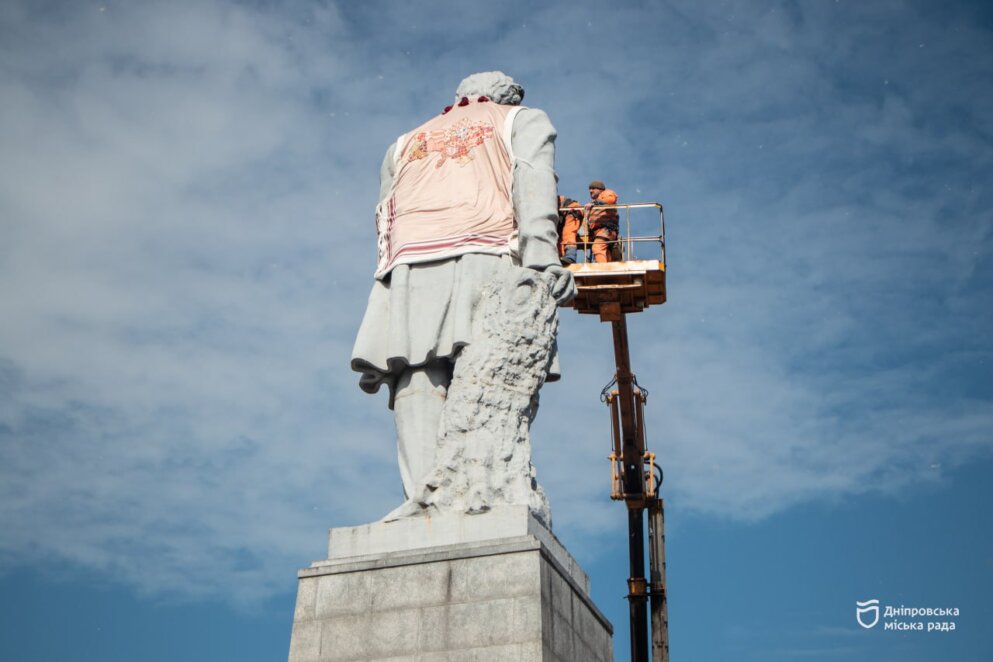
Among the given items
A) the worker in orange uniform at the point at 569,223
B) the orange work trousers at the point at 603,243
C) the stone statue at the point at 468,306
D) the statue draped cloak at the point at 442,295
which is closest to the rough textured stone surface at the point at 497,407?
the stone statue at the point at 468,306

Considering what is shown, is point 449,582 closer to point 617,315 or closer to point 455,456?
point 455,456

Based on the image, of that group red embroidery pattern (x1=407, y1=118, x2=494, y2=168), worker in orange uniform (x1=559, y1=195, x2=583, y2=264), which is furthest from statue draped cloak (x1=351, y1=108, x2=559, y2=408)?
worker in orange uniform (x1=559, y1=195, x2=583, y2=264)

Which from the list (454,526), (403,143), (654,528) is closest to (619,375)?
(654,528)

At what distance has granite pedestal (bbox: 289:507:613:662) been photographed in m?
8.41

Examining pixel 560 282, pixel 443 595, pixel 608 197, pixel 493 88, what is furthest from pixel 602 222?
pixel 443 595

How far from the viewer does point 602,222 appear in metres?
17.3

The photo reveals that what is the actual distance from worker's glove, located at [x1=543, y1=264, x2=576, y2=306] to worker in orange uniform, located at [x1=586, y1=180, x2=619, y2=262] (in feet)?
21.5

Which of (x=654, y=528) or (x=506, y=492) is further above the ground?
(x=654, y=528)

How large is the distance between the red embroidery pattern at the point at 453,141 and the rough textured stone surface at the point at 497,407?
4.33 ft

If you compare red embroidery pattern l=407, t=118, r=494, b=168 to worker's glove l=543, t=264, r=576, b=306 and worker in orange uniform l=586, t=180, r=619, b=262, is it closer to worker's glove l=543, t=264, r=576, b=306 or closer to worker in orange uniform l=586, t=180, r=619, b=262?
worker's glove l=543, t=264, r=576, b=306

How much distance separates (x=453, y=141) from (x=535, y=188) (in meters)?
0.95

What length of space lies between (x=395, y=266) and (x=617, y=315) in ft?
31.7

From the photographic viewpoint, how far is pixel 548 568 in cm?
872

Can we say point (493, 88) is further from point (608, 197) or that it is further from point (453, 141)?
point (608, 197)
